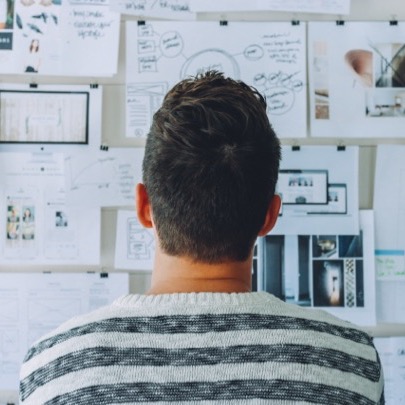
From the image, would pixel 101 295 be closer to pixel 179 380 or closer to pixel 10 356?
pixel 10 356

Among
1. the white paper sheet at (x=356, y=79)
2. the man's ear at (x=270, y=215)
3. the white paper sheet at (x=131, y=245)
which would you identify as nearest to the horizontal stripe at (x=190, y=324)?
the man's ear at (x=270, y=215)

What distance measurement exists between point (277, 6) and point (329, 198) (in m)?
0.50

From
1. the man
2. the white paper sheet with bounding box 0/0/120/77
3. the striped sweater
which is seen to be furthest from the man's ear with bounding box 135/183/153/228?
the white paper sheet with bounding box 0/0/120/77

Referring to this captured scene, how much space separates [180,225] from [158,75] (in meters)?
0.80

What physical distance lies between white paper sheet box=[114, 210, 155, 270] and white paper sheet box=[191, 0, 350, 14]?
551 mm

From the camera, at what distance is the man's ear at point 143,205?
2.33ft

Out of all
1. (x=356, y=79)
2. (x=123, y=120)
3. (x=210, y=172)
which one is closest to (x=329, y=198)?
(x=356, y=79)

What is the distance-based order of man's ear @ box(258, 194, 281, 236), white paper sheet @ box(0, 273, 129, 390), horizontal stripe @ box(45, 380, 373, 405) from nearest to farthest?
horizontal stripe @ box(45, 380, 373, 405) → man's ear @ box(258, 194, 281, 236) → white paper sheet @ box(0, 273, 129, 390)

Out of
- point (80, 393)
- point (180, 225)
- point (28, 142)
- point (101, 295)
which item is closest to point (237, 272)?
point (180, 225)

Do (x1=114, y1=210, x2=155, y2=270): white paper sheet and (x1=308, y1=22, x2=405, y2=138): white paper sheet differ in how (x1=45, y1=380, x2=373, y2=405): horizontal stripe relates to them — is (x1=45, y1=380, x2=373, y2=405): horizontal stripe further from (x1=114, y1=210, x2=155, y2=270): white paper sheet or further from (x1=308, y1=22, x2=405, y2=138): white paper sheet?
(x1=308, y1=22, x2=405, y2=138): white paper sheet

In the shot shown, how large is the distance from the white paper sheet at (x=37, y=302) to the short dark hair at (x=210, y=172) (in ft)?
2.42

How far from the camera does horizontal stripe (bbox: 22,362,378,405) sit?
577mm

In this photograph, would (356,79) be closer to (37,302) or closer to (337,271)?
(337,271)

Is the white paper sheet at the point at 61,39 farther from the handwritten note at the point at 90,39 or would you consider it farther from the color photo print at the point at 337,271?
the color photo print at the point at 337,271
